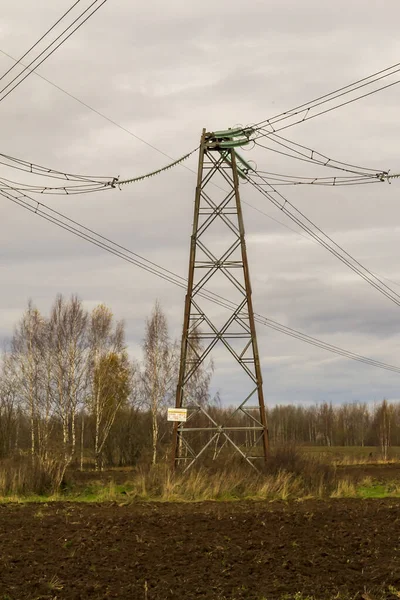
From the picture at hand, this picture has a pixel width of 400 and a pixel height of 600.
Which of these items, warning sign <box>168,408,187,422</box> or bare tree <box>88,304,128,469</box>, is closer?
warning sign <box>168,408,187,422</box>

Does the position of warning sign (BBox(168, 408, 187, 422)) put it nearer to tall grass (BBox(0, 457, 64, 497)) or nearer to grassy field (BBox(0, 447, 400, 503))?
A: grassy field (BBox(0, 447, 400, 503))

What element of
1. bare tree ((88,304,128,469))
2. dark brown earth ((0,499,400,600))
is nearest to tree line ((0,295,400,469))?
bare tree ((88,304,128,469))

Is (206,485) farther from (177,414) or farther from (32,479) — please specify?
(32,479)

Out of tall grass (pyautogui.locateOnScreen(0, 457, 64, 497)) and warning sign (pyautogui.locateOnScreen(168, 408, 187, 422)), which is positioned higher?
warning sign (pyautogui.locateOnScreen(168, 408, 187, 422))

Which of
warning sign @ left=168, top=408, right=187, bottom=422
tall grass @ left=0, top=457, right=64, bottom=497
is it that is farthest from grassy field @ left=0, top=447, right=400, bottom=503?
warning sign @ left=168, top=408, right=187, bottom=422

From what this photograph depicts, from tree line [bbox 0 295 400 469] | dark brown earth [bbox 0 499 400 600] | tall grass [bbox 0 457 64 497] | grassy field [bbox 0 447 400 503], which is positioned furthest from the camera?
tree line [bbox 0 295 400 469]

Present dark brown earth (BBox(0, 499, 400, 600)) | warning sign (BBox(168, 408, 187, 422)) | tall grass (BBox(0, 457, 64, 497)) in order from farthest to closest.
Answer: warning sign (BBox(168, 408, 187, 422))
tall grass (BBox(0, 457, 64, 497))
dark brown earth (BBox(0, 499, 400, 600))

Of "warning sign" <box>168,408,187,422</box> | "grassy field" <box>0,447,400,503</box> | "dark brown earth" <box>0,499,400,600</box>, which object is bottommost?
"dark brown earth" <box>0,499,400,600</box>

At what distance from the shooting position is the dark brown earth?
9.97 m

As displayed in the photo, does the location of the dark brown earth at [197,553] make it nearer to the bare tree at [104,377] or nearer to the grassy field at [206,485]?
the grassy field at [206,485]

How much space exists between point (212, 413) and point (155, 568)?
1879 inches

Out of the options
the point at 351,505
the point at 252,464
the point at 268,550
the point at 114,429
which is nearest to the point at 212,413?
the point at 114,429

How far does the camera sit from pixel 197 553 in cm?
1178

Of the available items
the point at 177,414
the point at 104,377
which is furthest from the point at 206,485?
the point at 104,377
